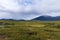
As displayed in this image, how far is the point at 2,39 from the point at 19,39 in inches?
194

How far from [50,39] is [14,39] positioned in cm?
998

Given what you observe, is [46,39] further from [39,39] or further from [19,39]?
[19,39]

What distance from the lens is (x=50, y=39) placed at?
42688 mm

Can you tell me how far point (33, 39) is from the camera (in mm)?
39781

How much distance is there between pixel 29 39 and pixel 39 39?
260 cm

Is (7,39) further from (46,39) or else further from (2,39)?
(46,39)

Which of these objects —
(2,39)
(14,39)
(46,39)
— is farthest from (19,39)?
(46,39)

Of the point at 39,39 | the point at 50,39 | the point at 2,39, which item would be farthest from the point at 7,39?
the point at 50,39

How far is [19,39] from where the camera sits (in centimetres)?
3975

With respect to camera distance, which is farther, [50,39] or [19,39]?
[50,39]

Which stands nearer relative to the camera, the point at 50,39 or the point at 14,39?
the point at 14,39

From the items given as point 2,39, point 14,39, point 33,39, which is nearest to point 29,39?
point 33,39

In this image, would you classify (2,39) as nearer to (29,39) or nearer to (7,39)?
(7,39)

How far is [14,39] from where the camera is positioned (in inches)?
1569
